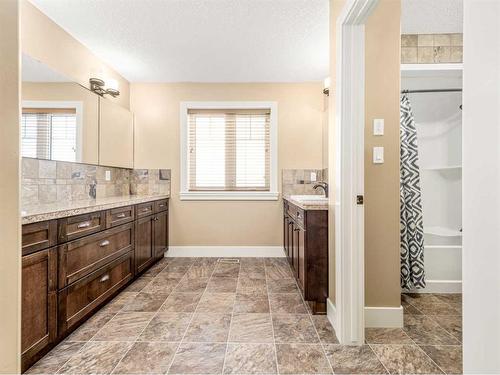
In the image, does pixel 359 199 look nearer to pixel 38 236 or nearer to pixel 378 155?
pixel 378 155

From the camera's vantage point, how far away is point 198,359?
1.43 metres

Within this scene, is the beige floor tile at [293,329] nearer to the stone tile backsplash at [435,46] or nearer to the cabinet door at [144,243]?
the cabinet door at [144,243]

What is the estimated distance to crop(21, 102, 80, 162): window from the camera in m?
1.96

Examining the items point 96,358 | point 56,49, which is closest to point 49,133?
point 56,49

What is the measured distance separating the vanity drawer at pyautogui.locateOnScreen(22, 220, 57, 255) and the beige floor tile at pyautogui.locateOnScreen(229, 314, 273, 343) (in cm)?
125

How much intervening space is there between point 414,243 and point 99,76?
3656mm

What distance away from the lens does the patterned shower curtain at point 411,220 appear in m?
2.19

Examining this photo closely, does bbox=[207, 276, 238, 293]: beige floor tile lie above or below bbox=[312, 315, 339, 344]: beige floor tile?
below

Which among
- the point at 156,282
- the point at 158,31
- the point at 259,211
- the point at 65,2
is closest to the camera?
the point at 65,2

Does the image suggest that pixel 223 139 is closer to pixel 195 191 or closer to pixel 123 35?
pixel 195 191

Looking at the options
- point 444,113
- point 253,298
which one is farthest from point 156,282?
point 444,113

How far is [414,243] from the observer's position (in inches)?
86.7

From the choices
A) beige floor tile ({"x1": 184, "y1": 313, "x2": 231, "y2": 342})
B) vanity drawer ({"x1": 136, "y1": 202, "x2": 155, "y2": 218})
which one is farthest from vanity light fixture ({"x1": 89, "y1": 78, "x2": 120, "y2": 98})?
beige floor tile ({"x1": 184, "y1": 313, "x2": 231, "y2": 342})

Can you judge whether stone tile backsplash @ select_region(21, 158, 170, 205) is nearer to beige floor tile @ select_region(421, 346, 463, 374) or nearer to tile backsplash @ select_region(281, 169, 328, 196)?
tile backsplash @ select_region(281, 169, 328, 196)
